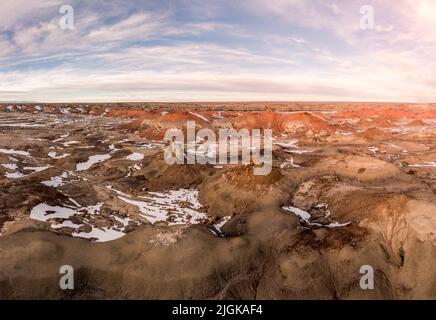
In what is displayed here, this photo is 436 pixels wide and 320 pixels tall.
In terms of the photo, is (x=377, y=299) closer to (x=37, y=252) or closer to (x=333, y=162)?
(x=37, y=252)

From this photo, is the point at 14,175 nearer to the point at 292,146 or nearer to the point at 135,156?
the point at 135,156

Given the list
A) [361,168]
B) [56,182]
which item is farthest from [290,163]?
[56,182]

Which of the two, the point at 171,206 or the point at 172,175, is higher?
the point at 172,175

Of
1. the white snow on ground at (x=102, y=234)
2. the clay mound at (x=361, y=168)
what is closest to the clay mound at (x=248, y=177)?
the clay mound at (x=361, y=168)

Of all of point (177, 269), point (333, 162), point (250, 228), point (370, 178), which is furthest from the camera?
point (333, 162)

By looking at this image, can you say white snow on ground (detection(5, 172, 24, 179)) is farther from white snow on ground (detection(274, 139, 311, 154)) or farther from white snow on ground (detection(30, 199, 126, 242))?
white snow on ground (detection(274, 139, 311, 154))

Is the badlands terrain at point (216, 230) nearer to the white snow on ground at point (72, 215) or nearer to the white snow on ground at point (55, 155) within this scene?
the white snow on ground at point (72, 215)
